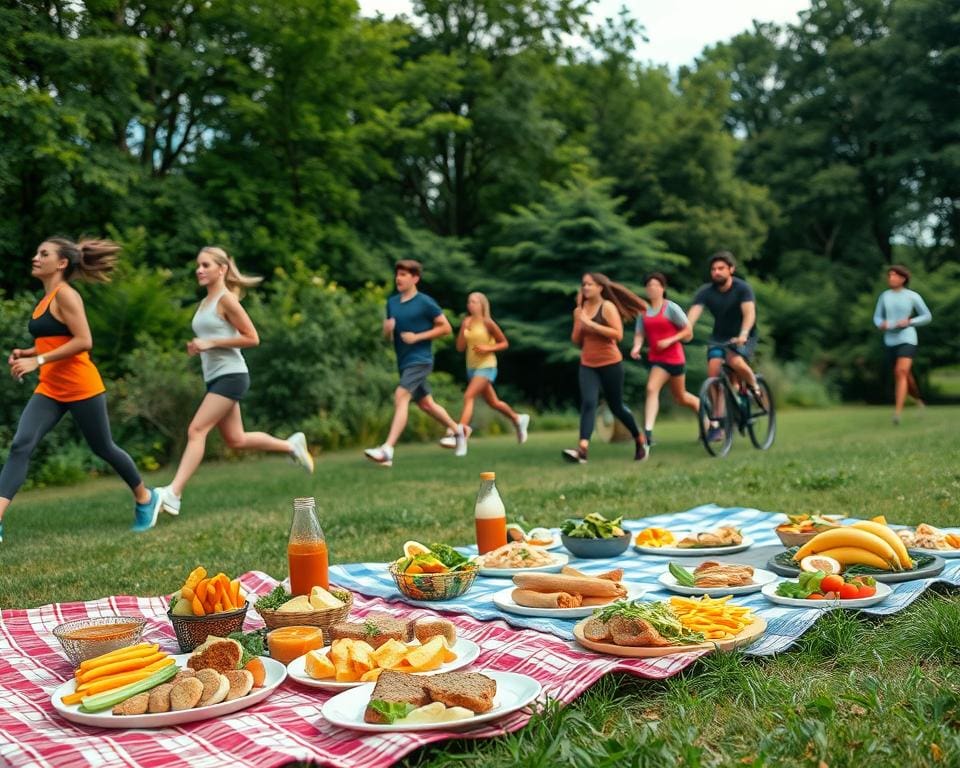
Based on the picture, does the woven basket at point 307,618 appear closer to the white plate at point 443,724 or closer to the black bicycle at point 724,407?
the white plate at point 443,724

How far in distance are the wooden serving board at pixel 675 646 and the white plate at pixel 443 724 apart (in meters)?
0.41

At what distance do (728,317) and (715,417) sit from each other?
120 cm

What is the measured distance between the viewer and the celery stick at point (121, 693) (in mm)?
2844

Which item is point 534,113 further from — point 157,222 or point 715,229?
point 157,222

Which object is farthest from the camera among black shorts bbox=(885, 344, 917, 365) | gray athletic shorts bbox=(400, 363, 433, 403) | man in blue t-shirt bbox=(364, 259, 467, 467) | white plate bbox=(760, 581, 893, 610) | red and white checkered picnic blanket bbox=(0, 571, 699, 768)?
black shorts bbox=(885, 344, 917, 365)

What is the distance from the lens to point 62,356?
685 cm

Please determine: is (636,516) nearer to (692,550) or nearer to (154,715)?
(692,550)

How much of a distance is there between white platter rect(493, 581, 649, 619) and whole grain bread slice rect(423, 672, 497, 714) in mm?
939

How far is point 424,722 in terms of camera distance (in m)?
2.74

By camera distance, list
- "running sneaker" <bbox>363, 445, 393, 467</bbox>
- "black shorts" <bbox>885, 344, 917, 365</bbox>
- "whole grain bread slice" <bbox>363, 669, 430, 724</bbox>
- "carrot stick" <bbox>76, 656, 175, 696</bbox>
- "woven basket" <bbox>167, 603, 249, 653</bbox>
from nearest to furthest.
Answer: "whole grain bread slice" <bbox>363, 669, 430, 724</bbox>, "carrot stick" <bbox>76, 656, 175, 696</bbox>, "woven basket" <bbox>167, 603, 249, 653</bbox>, "running sneaker" <bbox>363, 445, 393, 467</bbox>, "black shorts" <bbox>885, 344, 917, 365</bbox>

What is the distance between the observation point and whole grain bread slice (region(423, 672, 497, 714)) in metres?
2.79

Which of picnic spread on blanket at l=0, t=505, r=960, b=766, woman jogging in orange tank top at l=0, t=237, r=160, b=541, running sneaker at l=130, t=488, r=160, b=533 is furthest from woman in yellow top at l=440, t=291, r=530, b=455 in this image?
picnic spread on blanket at l=0, t=505, r=960, b=766

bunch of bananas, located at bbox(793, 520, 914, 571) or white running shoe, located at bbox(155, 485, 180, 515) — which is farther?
white running shoe, located at bbox(155, 485, 180, 515)

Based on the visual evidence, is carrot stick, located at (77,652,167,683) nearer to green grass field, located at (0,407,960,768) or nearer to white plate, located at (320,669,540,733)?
white plate, located at (320,669,540,733)
